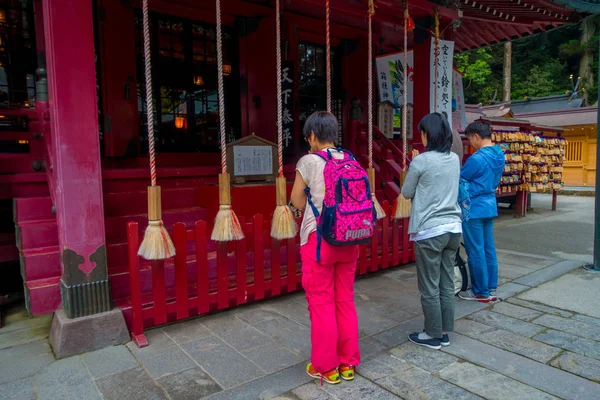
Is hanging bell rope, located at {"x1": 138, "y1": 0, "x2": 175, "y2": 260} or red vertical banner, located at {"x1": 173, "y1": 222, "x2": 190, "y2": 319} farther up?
hanging bell rope, located at {"x1": 138, "y1": 0, "x2": 175, "y2": 260}

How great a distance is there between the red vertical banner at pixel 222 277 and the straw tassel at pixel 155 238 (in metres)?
0.65

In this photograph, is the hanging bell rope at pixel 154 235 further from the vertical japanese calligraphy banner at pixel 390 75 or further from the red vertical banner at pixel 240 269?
the vertical japanese calligraphy banner at pixel 390 75

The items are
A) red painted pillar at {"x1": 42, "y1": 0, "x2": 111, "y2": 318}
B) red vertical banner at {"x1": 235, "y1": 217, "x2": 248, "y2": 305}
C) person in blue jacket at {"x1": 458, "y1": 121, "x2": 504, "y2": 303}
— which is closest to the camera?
red painted pillar at {"x1": 42, "y1": 0, "x2": 111, "y2": 318}

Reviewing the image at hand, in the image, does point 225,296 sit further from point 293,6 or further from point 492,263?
point 293,6

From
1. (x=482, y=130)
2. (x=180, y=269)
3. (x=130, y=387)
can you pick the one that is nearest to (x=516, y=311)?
(x=482, y=130)

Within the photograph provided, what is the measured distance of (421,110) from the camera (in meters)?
A: 5.90

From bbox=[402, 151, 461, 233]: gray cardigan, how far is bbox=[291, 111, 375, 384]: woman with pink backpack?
60 cm

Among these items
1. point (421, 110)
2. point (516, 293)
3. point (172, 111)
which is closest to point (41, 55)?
point (172, 111)

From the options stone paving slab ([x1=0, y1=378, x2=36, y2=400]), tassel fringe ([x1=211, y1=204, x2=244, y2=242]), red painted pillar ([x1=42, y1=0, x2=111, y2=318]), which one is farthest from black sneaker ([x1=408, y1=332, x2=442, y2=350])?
stone paving slab ([x1=0, y1=378, x2=36, y2=400])

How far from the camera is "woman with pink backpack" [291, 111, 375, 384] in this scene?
2.56 m

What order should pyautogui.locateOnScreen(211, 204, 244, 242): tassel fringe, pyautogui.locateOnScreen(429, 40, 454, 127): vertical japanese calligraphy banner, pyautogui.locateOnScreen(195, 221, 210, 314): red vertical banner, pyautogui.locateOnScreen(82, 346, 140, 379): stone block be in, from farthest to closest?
pyautogui.locateOnScreen(429, 40, 454, 127): vertical japanese calligraphy banner, pyautogui.locateOnScreen(195, 221, 210, 314): red vertical banner, pyautogui.locateOnScreen(211, 204, 244, 242): tassel fringe, pyautogui.locateOnScreen(82, 346, 140, 379): stone block

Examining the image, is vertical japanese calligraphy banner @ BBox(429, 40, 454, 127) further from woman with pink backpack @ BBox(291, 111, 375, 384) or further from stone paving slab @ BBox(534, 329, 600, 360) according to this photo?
woman with pink backpack @ BBox(291, 111, 375, 384)

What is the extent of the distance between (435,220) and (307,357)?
1.42m

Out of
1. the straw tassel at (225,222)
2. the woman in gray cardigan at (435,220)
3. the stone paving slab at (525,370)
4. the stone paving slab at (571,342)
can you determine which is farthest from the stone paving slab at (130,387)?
the stone paving slab at (571,342)
